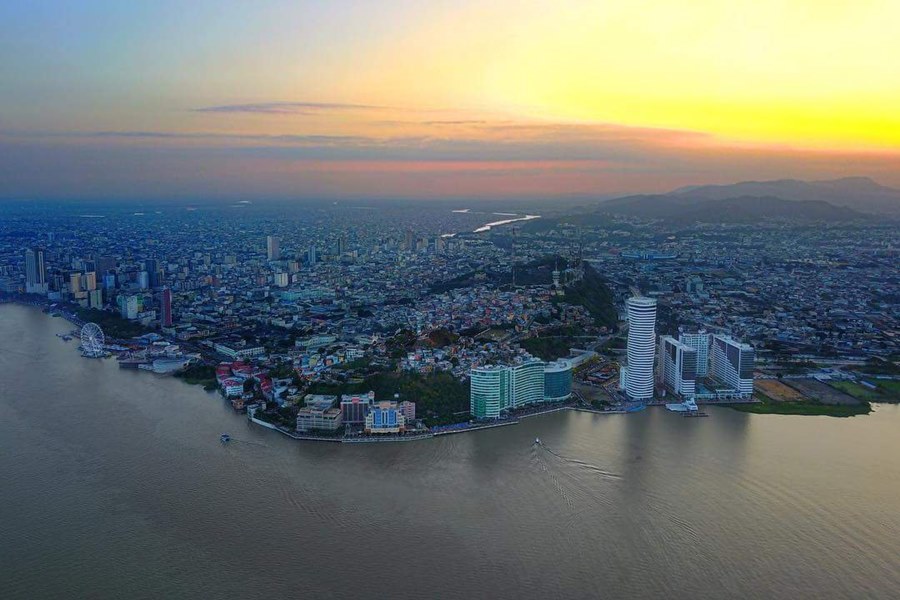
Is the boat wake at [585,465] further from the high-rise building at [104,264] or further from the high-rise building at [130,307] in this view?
the high-rise building at [104,264]

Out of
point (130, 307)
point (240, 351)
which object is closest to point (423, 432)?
point (240, 351)

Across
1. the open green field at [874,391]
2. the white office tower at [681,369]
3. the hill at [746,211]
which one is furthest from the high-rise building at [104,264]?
the hill at [746,211]

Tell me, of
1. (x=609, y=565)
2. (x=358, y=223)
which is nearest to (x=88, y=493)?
(x=609, y=565)

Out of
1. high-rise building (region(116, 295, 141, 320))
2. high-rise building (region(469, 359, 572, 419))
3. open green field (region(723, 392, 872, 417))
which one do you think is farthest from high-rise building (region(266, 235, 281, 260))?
open green field (region(723, 392, 872, 417))

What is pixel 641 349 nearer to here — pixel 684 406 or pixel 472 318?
pixel 684 406

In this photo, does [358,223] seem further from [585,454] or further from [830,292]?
[585,454]

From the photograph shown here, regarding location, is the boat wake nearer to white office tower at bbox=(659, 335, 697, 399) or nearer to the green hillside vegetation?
white office tower at bbox=(659, 335, 697, 399)
